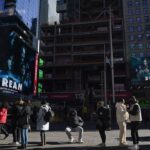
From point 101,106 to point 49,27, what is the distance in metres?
75.0

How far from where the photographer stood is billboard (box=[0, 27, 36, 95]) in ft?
167

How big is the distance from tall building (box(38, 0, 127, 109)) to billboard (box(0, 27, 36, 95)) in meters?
15.6

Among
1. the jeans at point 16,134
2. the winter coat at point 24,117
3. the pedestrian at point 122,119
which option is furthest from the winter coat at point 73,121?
the winter coat at point 24,117

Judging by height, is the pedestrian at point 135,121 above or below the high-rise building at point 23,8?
below

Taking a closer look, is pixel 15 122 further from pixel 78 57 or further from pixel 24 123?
pixel 78 57

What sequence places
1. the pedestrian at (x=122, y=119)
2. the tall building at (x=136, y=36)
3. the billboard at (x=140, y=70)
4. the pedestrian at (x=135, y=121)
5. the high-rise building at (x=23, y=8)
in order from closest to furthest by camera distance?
the pedestrian at (x=135, y=121), the pedestrian at (x=122, y=119), the billboard at (x=140, y=70), the tall building at (x=136, y=36), the high-rise building at (x=23, y=8)

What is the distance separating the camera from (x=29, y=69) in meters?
57.2

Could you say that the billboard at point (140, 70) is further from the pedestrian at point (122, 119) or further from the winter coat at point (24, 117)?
the winter coat at point (24, 117)

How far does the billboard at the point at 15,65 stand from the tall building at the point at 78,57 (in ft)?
51.3

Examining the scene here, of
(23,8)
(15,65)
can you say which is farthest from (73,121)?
(23,8)

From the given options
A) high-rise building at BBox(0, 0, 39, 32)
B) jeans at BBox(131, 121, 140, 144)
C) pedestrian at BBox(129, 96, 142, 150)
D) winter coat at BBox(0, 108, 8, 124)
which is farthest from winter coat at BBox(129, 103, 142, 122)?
high-rise building at BBox(0, 0, 39, 32)

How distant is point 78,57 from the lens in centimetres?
7962

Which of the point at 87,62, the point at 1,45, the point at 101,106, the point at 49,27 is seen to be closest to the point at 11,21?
the point at 49,27

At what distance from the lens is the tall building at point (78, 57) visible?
7469cm
